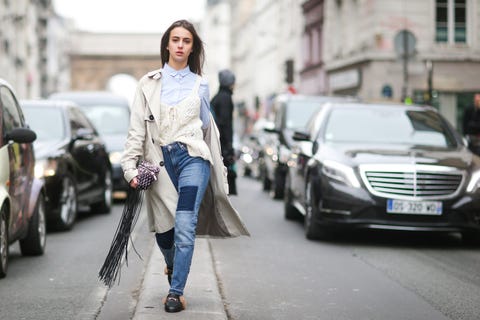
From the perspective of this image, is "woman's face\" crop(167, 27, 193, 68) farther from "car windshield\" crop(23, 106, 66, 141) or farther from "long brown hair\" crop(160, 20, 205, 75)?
"car windshield\" crop(23, 106, 66, 141)

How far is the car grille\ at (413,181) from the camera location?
33.7 feet

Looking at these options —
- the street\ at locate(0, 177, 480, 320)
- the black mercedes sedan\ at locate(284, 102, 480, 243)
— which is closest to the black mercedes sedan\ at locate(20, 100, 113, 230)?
the street\ at locate(0, 177, 480, 320)

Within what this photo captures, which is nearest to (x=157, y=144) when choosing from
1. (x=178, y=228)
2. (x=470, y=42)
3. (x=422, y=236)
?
(x=178, y=228)

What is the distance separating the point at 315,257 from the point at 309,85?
127 ft

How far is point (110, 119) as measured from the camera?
18484mm

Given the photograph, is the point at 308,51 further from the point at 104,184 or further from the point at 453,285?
the point at 453,285

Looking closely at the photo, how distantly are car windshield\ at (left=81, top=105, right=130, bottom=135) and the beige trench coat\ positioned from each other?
1200 cm

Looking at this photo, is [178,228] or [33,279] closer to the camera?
[178,228]

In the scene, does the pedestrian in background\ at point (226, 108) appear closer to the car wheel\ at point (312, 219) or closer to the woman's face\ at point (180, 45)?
the car wheel\ at point (312, 219)

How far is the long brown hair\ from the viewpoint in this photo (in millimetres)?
6316

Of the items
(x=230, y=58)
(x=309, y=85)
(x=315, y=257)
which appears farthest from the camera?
A: (x=230, y=58)

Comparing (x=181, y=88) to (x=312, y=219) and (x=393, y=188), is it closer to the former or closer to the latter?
(x=393, y=188)

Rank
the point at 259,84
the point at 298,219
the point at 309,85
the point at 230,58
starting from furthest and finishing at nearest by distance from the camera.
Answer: the point at 230,58, the point at 259,84, the point at 309,85, the point at 298,219

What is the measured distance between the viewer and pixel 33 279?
8.00 metres
